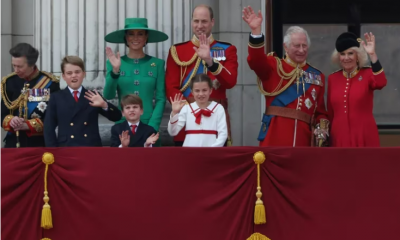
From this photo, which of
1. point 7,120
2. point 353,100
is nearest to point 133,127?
point 7,120

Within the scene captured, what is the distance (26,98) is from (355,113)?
8.71 feet

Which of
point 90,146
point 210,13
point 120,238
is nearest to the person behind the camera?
point 120,238

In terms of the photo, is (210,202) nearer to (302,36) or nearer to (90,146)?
(90,146)

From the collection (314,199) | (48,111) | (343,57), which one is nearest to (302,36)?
(343,57)

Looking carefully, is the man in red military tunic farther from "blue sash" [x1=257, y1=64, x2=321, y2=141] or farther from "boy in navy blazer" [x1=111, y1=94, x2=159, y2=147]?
"boy in navy blazer" [x1=111, y1=94, x2=159, y2=147]

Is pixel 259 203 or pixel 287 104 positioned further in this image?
pixel 287 104

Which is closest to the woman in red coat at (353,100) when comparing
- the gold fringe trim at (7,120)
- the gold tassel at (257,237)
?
the gold tassel at (257,237)

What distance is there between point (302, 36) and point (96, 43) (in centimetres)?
233

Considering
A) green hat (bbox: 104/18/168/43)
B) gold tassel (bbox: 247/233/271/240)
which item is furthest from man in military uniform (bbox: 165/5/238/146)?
gold tassel (bbox: 247/233/271/240)

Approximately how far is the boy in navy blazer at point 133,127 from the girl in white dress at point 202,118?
10.0 inches

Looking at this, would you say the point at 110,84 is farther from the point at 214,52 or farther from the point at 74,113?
the point at 214,52

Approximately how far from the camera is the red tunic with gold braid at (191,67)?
863cm

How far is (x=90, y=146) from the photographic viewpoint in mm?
8148

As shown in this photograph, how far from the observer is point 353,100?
8.38m
